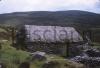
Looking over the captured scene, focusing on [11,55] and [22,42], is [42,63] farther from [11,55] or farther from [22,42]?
[22,42]

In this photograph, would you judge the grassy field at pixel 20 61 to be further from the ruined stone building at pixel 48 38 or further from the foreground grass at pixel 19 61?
the ruined stone building at pixel 48 38

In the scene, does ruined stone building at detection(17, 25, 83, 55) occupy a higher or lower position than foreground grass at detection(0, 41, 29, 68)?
higher

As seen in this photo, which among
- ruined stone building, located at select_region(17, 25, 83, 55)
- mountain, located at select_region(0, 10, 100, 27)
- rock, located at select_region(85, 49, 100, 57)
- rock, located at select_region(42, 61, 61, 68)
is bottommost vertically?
rock, located at select_region(42, 61, 61, 68)

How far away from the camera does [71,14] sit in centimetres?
14850

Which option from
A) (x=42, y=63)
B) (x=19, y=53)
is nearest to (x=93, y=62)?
(x=42, y=63)

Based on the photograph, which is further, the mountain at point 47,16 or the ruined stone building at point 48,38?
the mountain at point 47,16

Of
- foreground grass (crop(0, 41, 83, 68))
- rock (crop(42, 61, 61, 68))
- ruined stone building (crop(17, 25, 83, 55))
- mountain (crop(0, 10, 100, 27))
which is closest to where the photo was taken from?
rock (crop(42, 61, 61, 68))

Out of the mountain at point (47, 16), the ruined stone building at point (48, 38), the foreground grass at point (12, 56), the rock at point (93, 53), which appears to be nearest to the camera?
the foreground grass at point (12, 56)

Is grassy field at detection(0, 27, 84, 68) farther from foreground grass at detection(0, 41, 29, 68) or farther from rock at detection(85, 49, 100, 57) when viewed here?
rock at detection(85, 49, 100, 57)

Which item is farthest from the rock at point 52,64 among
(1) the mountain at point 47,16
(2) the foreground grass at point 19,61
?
(1) the mountain at point 47,16

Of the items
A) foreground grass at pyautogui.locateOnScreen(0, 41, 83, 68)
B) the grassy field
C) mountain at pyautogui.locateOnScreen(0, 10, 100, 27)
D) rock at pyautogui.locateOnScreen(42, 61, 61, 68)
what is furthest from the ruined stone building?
mountain at pyautogui.locateOnScreen(0, 10, 100, 27)

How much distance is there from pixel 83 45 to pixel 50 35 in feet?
11.2

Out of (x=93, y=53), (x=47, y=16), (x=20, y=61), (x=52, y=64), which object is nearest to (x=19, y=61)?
(x=20, y=61)

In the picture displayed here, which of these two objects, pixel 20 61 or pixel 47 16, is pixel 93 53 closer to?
pixel 20 61
